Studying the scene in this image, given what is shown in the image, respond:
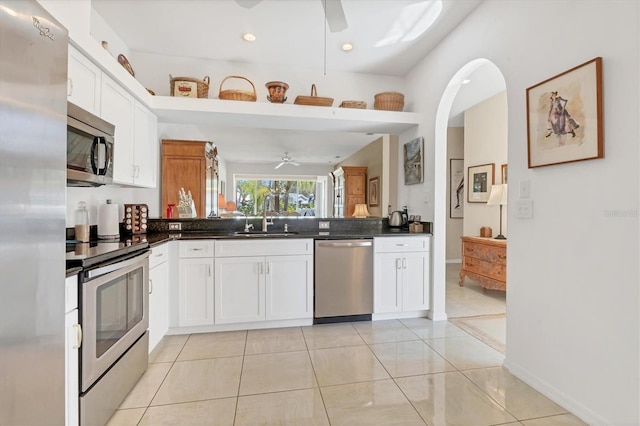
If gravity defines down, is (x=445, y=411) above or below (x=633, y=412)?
below

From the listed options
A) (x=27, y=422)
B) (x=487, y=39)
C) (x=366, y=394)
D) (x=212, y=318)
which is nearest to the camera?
(x=27, y=422)

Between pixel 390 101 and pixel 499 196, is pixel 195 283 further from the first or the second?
pixel 499 196

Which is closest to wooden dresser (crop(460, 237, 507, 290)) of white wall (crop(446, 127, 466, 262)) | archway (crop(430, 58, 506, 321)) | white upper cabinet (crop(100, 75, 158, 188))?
archway (crop(430, 58, 506, 321))

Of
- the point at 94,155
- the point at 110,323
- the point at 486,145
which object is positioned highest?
the point at 486,145

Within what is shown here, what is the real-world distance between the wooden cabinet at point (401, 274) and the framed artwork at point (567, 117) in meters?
1.44

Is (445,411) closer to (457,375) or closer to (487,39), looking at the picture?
(457,375)

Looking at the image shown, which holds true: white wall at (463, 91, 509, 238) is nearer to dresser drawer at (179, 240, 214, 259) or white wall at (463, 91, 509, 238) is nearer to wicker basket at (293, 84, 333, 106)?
wicker basket at (293, 84, 333, 106)

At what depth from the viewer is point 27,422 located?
3.26ft

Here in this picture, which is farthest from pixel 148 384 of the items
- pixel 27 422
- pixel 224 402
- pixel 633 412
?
pixel 633 412

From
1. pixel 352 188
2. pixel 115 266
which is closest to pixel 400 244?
pixel 115 266

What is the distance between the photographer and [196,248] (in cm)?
277

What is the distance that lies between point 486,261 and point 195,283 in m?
3.45

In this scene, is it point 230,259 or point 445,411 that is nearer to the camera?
point 445,411

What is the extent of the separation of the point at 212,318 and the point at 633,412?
278cm
